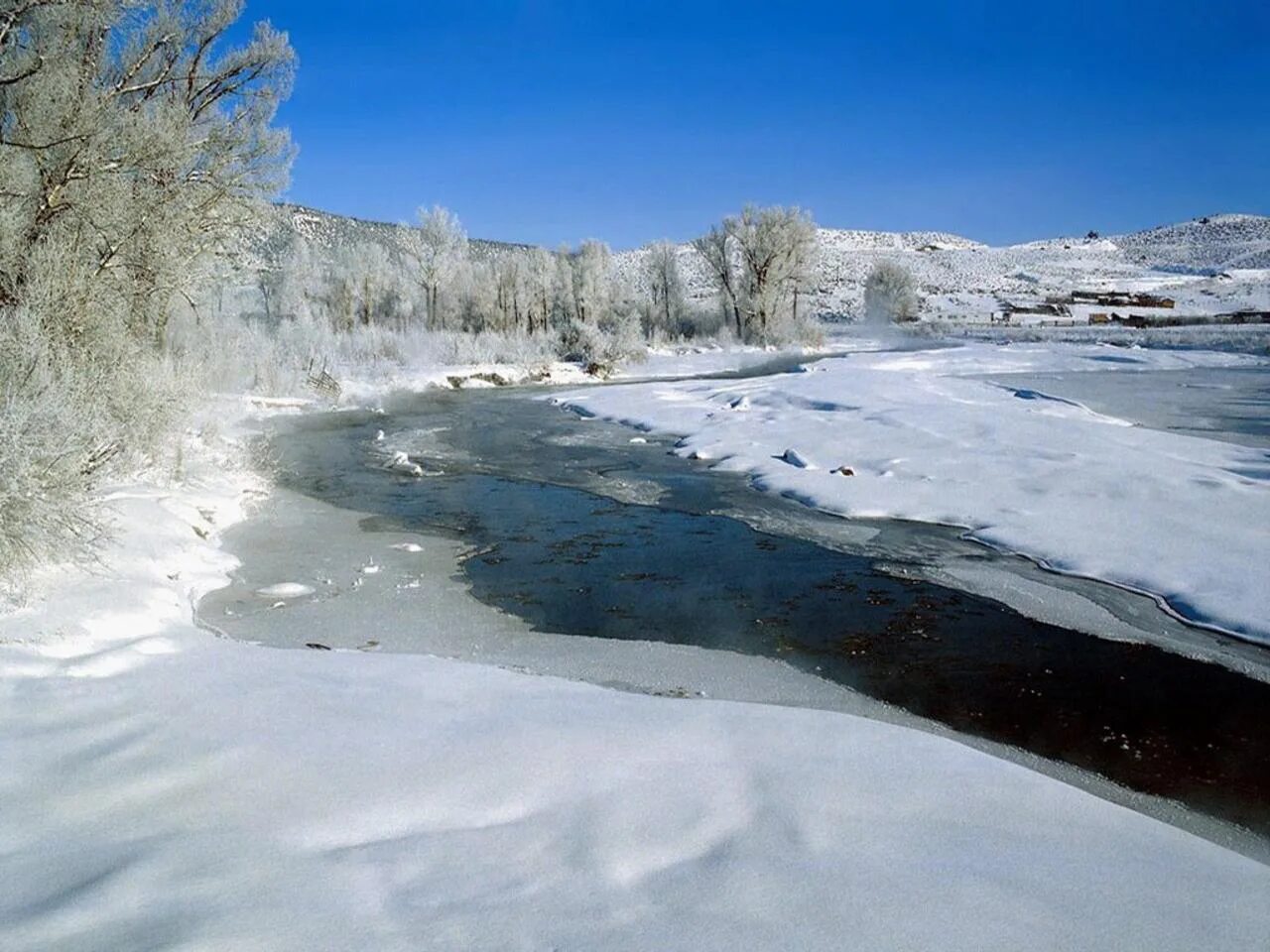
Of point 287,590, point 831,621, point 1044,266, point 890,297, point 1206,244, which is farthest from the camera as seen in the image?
point 1206,244

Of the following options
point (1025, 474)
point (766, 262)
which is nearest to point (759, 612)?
point (1025, 474)

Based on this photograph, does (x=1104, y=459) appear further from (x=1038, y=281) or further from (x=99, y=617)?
(x=1038, y=281)

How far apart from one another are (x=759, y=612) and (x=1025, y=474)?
6054mm

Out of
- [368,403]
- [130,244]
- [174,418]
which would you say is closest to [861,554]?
[174,418]

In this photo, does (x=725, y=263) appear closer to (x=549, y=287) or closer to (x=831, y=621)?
(x=549, y=287)

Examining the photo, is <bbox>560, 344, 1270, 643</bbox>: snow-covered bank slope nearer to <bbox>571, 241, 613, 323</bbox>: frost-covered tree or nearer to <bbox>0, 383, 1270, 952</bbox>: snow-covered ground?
<bbox>0, 383, 1270, 952</bbox>: snow-covered ground

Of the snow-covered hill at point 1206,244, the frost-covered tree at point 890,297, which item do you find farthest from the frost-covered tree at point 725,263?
the snow-covered hill at point 1206,244

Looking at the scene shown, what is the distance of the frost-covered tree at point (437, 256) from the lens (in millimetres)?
55594

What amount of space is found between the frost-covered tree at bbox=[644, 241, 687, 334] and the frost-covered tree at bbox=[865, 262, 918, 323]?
22.5m

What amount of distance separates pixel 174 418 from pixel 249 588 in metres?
3.91

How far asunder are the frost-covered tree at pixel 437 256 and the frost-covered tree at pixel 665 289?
13.2 m

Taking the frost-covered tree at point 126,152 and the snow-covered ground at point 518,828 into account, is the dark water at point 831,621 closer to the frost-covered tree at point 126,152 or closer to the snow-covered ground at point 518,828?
the snow-covered ground at point 518,828

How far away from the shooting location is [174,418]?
10109 mm

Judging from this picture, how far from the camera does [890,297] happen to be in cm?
7419
